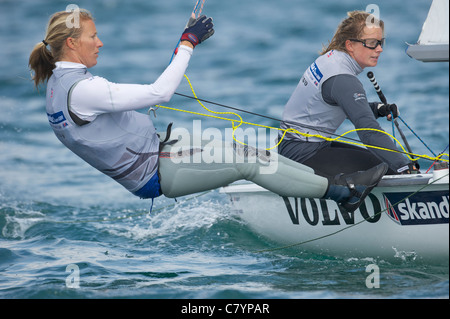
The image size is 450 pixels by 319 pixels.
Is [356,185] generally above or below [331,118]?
below

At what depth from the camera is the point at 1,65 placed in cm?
1209

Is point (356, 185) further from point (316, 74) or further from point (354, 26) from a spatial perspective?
point (354, 26)

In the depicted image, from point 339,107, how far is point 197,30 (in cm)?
102

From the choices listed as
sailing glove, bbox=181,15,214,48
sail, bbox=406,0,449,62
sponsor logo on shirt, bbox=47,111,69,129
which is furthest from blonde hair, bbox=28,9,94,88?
sail, bbox=406,0,449,62

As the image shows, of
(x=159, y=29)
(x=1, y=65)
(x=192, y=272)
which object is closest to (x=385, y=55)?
(x=159, y=29)

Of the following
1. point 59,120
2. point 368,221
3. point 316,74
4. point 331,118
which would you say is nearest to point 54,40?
point 59,120

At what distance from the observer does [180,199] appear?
19.8 ft

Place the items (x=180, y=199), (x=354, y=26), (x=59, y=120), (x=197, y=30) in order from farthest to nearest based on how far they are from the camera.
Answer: (x=180, y=199) → (x=354, y=26) → (x=197, y=30) → (x=59, y=120)

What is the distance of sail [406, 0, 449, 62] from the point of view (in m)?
3.71

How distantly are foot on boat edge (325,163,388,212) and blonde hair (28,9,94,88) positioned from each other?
1531 mm

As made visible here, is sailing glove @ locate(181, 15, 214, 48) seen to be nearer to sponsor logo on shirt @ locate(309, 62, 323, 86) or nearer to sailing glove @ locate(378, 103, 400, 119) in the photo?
sponsor logo on shirt @ locate(309, 62, 323, 86)

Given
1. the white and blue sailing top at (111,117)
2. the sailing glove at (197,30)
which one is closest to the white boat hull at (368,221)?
the white and blue sailing top at (111,117)

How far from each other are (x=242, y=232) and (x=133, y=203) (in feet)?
5.74

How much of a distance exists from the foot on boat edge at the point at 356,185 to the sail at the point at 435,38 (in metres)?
0.62
